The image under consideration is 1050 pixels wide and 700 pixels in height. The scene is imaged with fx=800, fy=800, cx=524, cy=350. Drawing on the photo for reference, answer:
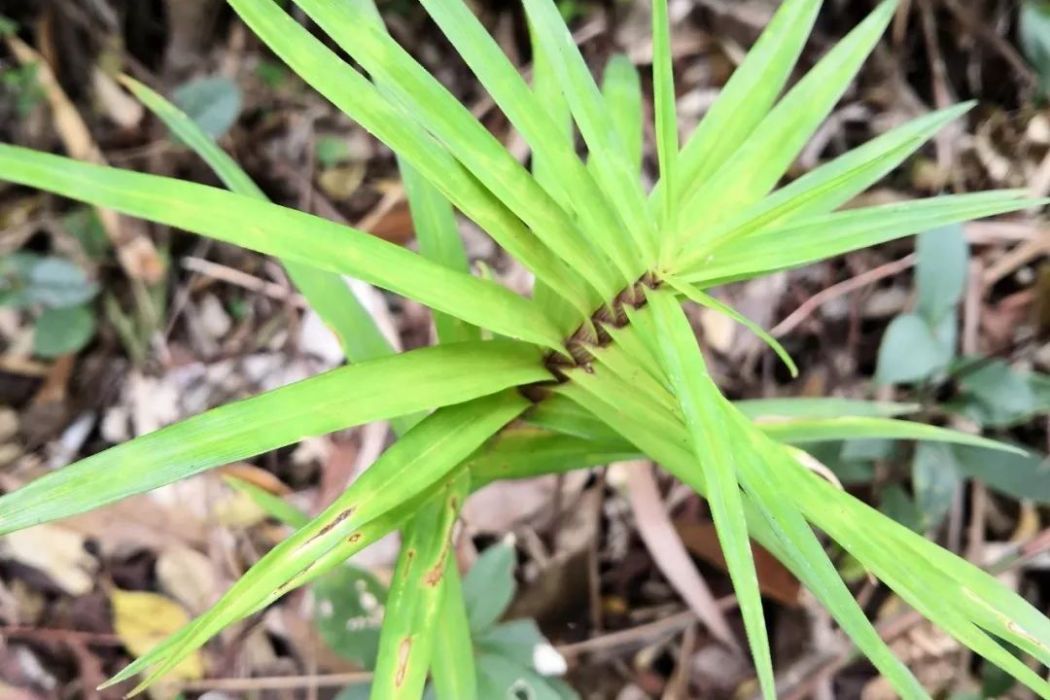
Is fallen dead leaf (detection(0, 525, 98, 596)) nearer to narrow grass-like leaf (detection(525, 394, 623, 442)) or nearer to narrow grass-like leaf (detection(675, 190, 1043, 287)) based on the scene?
narrow grass-like leaf (detection(525, 394, 623, 442))

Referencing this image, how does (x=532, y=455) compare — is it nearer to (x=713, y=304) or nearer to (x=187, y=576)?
(x=713, y=304)

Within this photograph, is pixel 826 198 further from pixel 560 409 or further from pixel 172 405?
pixel 172 405

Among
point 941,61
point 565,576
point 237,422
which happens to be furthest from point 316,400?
point 941,61

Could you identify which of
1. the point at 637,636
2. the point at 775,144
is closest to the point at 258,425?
the point at 775,144

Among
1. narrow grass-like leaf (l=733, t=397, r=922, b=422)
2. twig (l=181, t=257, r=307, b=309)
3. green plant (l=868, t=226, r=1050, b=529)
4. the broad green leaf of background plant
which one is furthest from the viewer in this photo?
twig (l=181, t=257, r=307, b=309)

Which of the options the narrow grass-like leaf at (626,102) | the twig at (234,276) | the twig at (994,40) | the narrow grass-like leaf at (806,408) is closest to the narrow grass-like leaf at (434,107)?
the narrow grass-like leaf at (626,102)

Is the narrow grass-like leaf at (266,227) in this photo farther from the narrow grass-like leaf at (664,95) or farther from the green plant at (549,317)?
the narrow grass-like leaf at (664,95)

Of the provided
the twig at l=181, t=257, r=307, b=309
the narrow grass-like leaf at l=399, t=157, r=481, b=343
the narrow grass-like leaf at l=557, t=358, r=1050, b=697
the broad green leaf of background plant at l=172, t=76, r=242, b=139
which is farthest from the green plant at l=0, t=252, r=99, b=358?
the narrow grass-like leaf at l=557, t=358, r=1050, b=697
